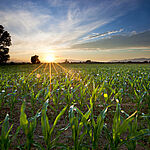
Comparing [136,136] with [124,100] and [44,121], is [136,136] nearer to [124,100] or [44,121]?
[44,121]

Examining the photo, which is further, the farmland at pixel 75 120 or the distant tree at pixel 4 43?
the distant tree at pixel 4 43

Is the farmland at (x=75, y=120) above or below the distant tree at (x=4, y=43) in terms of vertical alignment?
below

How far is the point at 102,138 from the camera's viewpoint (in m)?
2.07

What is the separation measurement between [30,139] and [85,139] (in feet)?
3.24

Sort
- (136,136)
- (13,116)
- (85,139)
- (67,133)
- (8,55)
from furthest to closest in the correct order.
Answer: (8,55) → (13,116) → (67,133) → (85,139) → (136,136)

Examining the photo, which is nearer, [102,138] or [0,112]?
[102,138]

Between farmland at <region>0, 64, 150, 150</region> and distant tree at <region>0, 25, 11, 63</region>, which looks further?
distant tree at <region>0, 25, 11, 63</region>

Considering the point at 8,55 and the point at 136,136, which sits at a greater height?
the point at 8,55

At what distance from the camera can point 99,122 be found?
1608 mm

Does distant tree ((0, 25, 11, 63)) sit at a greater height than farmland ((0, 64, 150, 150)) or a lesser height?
greater

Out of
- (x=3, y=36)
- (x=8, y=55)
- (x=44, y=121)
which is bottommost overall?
(x=44, y=121)

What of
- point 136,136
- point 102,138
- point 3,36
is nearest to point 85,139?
point 102,138

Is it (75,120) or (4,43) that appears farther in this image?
(4,43)

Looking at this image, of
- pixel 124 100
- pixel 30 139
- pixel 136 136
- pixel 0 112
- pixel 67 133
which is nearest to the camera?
pixel 136 136
